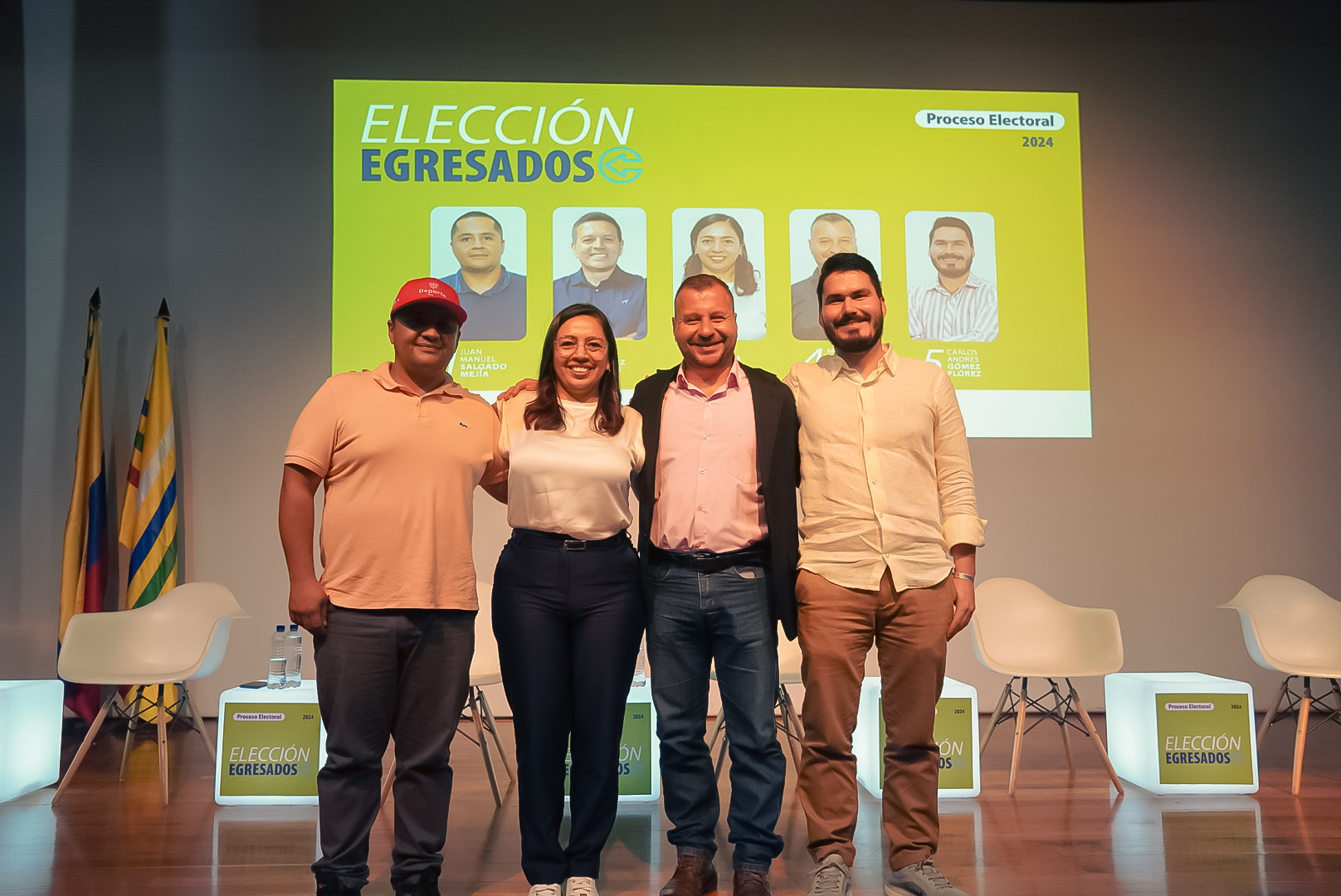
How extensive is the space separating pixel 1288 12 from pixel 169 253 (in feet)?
22.4

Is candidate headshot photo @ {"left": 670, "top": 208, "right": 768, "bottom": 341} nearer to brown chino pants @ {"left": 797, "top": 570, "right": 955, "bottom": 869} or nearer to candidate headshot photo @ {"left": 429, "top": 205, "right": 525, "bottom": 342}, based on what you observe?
candidate headshot photo @ {"left": 429, "top": 205, "right": 525, "bottom": 342}

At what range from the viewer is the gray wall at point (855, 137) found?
5352 millimetres

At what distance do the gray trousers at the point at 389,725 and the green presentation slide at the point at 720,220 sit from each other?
9.66 ft

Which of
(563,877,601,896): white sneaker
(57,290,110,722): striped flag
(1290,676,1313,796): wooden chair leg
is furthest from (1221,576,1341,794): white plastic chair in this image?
(57,290,110,722): striped flag

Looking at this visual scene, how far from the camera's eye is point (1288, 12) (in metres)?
5.75

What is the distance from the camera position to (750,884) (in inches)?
93.7

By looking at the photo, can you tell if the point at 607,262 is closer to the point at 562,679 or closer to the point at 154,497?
the point at 154,497

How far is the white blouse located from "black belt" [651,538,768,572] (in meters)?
0.15

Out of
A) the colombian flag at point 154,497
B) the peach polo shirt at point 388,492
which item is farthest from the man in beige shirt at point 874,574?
the colombian flag at point 154,497

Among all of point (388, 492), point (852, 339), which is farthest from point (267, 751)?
point (852, 339)

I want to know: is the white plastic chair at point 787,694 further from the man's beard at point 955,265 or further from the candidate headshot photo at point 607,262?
the man's beard at point 955,265

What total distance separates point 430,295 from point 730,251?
317 cm

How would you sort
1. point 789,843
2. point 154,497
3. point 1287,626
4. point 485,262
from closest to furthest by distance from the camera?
point 789,843 → point 1287,626 → point 154,497 → point 485,262

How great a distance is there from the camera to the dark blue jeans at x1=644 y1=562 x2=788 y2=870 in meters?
2.40
